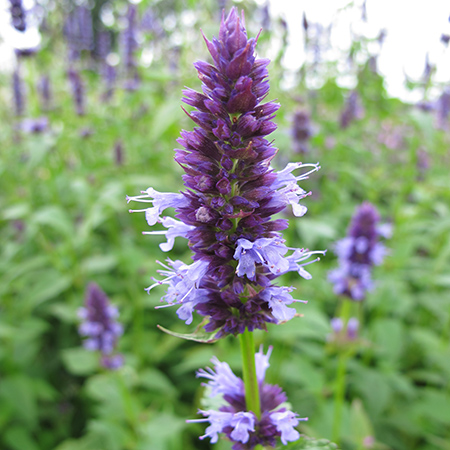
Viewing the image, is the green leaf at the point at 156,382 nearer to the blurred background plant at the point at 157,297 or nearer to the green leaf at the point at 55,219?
the blurred background plant at the point at 157,297

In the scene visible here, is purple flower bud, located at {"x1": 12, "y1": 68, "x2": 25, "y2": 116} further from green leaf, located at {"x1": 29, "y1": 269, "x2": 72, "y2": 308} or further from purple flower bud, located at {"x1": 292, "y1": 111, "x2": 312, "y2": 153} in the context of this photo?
purple flower bud, located at {"x1": 292, "y1": 111, "x2": 312, "y2": 153}

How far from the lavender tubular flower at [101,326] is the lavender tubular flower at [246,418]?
2.01 meters

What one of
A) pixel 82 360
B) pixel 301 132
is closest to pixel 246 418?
pixel 82 360

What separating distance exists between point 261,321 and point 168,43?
8920 mm

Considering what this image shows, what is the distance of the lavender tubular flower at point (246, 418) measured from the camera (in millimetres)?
1275

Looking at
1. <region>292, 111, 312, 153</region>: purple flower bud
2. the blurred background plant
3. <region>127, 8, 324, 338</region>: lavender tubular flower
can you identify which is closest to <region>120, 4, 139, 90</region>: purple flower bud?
the blurred background plant

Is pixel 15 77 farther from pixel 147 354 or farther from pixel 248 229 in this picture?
pixel 248 229

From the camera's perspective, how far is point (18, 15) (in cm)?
453

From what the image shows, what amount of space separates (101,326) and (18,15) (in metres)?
3.71

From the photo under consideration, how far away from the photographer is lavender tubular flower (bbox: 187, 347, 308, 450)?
128 cm

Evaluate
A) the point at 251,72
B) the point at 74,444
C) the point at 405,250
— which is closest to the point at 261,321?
the point at 251,72

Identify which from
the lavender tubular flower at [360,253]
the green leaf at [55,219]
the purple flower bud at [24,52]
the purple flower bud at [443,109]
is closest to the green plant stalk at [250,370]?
the lavender tubular flower at [360,253]

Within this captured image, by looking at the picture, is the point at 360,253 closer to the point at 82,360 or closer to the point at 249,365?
the point at 249,365

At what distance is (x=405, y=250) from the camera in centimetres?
426
